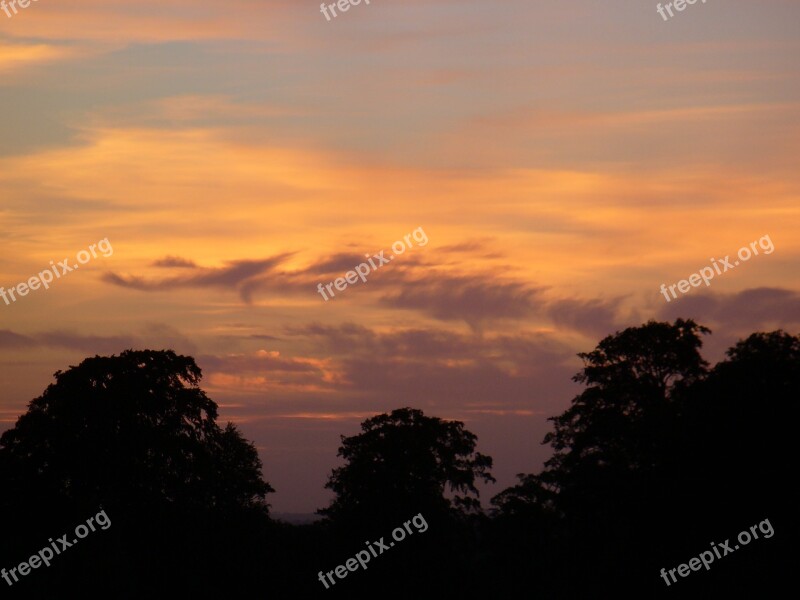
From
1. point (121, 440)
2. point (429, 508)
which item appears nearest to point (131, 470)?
point (121, 440)

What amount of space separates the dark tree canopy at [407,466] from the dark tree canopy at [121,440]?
25.5m

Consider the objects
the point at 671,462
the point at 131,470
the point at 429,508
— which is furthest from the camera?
the point at 429,508

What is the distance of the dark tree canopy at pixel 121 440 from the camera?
7044cm

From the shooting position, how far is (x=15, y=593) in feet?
198

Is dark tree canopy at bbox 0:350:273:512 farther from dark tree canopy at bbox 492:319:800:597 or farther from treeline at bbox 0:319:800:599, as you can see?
dark tree canopy at bbox 492:319:800:597

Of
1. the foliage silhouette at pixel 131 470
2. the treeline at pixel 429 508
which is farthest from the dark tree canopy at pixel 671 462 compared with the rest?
the foliage silhouette at pixel 131 470

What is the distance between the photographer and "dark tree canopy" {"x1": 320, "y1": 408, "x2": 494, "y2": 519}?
323 feet

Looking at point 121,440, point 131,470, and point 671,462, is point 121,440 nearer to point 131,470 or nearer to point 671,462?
point 131,470

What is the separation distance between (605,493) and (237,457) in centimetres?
4217

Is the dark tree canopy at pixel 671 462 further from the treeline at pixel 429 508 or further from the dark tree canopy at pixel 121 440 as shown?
the dark tree canopy at pixel 121 440

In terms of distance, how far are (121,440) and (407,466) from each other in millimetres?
34966

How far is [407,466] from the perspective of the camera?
10219 centimetres

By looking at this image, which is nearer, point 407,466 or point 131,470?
point 131,470

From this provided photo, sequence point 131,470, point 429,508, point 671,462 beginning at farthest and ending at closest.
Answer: point 429,508 < point 131,470 < point 671,462
